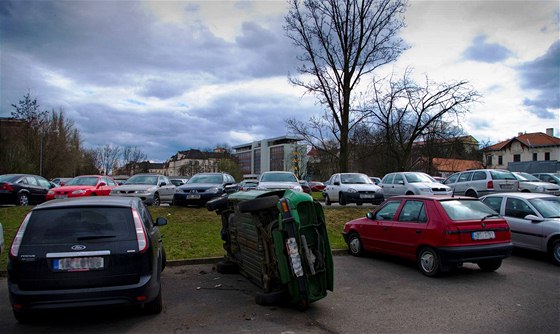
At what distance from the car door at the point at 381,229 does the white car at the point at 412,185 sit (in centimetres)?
806

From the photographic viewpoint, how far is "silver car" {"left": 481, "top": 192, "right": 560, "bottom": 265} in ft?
29.7

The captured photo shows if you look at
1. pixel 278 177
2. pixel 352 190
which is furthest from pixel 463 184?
pixel 278 177

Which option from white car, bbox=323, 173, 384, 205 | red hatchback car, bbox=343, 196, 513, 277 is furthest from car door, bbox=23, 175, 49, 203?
red hatchback car, bbox=343, 196, 513, 277

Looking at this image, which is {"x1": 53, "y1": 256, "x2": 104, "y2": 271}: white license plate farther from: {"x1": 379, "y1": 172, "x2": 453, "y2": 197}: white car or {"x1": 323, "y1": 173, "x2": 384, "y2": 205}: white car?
{"x1": 379, "y1": 172, "x2": 453, "y2": 197}: white car

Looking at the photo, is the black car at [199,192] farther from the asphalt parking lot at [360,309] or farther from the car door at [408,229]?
the car door at [408,229]

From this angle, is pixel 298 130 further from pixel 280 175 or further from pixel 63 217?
pixel 63 217

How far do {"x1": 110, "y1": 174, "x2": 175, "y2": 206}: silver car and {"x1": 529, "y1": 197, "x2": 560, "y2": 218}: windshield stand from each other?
1326 cm

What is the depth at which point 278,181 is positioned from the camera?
1708 centimetres

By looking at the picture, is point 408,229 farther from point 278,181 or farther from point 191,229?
point 278,181

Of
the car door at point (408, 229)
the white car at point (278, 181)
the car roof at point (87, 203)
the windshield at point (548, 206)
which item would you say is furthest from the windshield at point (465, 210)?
the white car at point (278, 181)

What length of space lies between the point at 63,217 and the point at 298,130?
29118 mm

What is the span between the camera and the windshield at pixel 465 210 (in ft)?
25.8

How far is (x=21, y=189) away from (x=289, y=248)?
16.8m

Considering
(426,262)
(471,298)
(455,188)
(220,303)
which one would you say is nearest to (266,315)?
(220,303)
